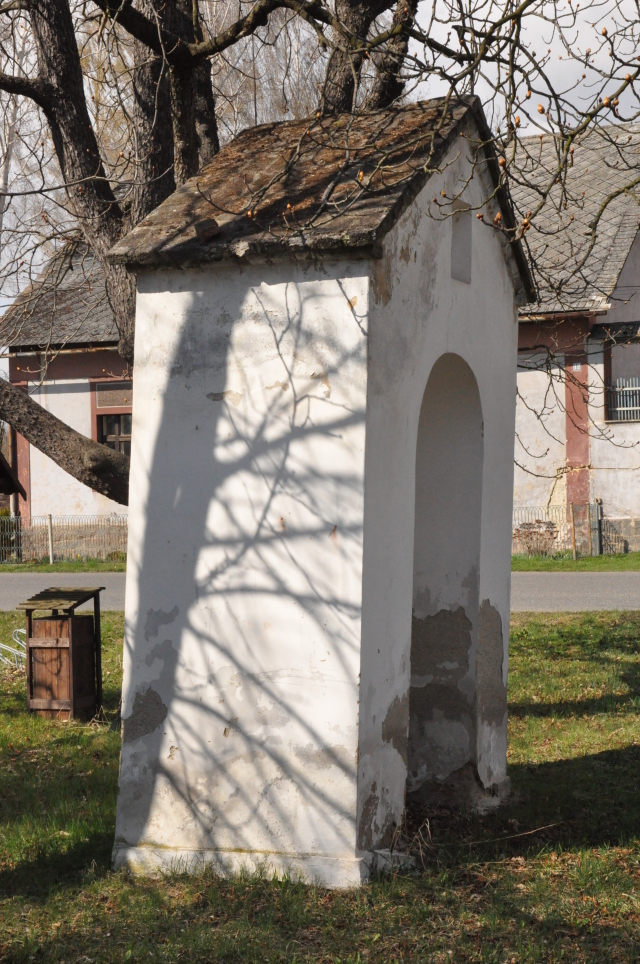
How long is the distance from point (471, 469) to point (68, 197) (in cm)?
375

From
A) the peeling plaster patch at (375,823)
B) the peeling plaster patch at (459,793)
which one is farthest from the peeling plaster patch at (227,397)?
the peeling plaster patch at (459,793)

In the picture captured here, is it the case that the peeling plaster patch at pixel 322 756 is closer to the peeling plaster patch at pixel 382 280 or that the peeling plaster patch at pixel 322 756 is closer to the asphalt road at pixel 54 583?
the peeling plaster patch at pixel 382 280

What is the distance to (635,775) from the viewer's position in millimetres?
6426

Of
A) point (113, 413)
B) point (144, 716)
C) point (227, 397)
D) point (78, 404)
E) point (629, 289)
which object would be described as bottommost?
point (144, 716)

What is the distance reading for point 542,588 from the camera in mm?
14938

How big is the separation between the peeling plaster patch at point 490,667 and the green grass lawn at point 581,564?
1131 cm

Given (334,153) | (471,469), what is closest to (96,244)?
(334,153)

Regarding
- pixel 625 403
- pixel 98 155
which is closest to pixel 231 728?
pixel 98 155

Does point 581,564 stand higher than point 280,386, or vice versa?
point 280,386

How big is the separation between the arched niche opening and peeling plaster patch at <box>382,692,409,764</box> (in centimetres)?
115

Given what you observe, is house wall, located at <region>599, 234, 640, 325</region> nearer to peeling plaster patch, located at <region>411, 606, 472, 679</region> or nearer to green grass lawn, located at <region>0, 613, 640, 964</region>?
green grass lawn, located at <region>0, 613, 640, 964</region>

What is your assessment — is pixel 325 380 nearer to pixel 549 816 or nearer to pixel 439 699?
pixel 439 699

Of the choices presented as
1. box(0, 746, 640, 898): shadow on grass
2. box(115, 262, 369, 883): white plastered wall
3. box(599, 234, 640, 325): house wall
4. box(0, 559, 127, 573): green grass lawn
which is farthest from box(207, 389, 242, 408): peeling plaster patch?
box(599, 234, 640, 325): house wall

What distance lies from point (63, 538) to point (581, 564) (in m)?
11.1
